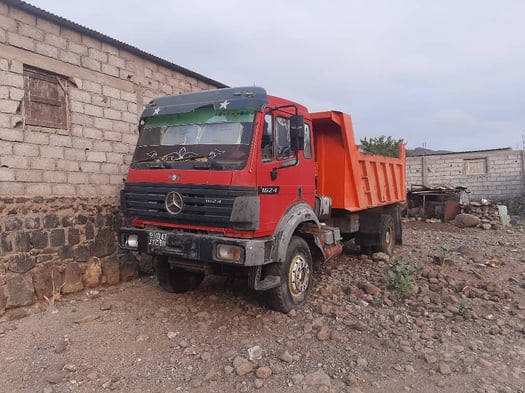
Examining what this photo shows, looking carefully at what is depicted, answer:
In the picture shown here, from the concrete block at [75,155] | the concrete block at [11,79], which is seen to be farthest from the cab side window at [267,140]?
the concrete block at [11,79]

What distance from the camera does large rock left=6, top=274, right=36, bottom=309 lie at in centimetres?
478

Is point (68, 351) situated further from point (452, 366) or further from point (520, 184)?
point (520, 184)

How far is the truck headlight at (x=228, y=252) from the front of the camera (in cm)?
387

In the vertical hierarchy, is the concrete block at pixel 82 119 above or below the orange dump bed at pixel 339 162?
above

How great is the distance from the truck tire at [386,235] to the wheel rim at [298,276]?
2.96 meters

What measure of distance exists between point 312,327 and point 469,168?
1611 centimetres

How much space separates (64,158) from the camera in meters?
5.43

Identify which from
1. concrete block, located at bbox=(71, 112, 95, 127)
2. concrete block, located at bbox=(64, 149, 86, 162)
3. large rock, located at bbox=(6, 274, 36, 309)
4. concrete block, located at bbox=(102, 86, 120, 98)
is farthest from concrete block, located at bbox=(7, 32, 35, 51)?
large rock, located at bbox=(6, 274, 36, 309)

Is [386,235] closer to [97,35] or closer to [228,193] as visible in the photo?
[228,193]

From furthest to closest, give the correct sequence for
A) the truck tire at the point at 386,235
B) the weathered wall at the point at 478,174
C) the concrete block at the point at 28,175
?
the weathered wall at the point at 478,174, the truck tire at the point at 386,235, the concrete block at the point at 28,175

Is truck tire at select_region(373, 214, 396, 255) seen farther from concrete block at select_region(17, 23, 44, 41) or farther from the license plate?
concrete block at select_region(17, 23, 44, 41)

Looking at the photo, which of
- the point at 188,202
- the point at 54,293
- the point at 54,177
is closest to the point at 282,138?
the point at 188,202

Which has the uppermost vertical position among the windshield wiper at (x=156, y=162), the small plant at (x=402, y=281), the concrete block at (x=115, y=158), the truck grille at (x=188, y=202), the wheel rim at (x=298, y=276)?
the concrete block at (x=115, y=158)

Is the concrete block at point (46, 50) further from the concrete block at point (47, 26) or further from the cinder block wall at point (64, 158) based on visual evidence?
the concrete block at point (47, 26)
